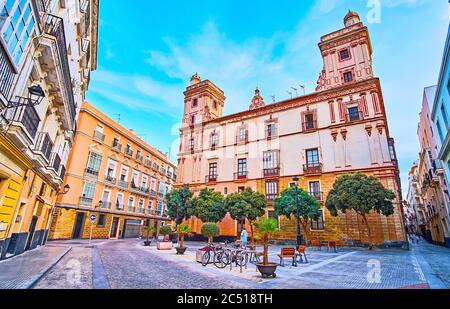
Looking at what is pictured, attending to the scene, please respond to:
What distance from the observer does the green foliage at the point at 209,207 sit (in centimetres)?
2270

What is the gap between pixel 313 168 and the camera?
23281 millimetres

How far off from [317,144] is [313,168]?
2577mm

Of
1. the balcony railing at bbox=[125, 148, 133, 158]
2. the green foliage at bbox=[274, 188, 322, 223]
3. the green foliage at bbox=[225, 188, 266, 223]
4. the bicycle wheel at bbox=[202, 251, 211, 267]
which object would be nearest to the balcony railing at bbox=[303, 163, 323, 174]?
the green foliage at bbox=[274, 188, 322, 223]

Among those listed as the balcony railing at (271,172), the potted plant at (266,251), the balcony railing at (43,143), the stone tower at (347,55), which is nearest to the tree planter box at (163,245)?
the balcony railing at (43,143)

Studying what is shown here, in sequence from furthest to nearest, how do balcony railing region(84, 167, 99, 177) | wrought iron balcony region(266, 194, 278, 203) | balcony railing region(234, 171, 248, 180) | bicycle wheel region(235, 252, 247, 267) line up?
1. balcony railing region(234, 171, 248, 180)
2. wrought iron balcony region(266, 194, 278, 203)
3. balcony railing region(84, 167, 99, 177)
4. bicycle wheel region(235, 252, 247, 267)

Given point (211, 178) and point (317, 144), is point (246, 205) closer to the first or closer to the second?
point (211, 178)

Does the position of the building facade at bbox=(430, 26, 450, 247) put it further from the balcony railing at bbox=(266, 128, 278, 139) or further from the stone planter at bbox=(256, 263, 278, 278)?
the balcony railing at bbox=(266, 128, 278, 139)

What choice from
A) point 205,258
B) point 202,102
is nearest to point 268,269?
point 205,258

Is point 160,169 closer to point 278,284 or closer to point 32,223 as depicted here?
point 32,223

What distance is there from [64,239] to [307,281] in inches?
880

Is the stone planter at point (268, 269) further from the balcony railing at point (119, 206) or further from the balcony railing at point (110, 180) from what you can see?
the balcony railing at point (119, 206)

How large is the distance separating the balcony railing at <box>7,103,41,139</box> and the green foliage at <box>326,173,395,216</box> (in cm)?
1788

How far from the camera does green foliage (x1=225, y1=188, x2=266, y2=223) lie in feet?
70.2
